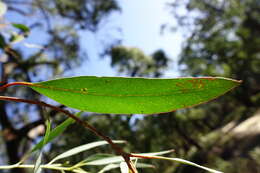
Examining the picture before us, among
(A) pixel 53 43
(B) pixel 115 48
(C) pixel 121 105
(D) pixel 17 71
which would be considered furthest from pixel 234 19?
(C) pixel 121 105

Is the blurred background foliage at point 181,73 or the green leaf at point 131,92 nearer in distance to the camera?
the green leaf at point 131,92

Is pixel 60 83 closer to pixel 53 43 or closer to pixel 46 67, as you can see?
pixel 46 67

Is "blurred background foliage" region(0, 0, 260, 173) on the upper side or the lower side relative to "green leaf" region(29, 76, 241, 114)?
upper

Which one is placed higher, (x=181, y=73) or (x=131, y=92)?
(x=181, y=73)

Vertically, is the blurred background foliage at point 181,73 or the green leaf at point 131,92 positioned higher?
the blurred background foliage at point 181,73

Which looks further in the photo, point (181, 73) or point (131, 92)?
point (181, 73)
